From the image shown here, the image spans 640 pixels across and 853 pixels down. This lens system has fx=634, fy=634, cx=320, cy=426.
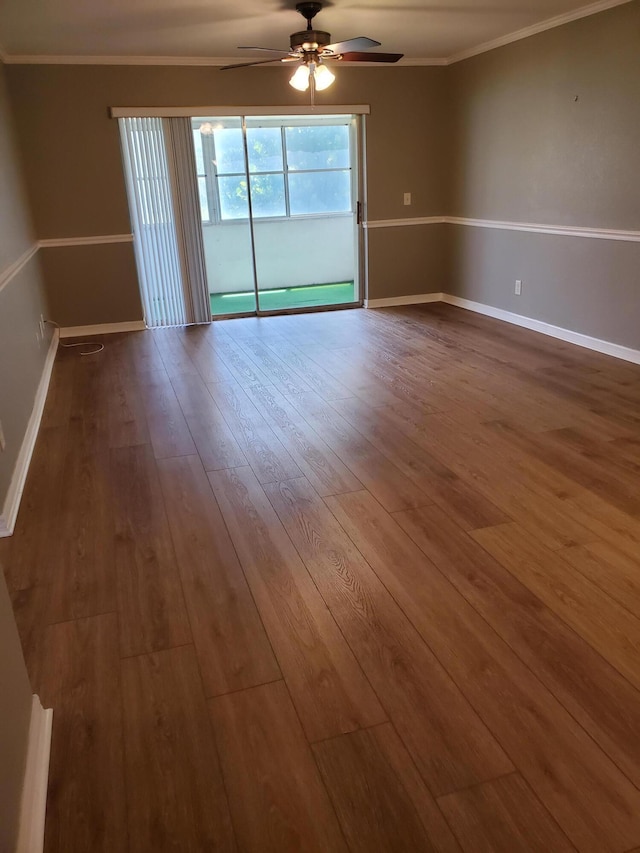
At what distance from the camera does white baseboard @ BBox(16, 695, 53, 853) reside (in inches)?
51.6

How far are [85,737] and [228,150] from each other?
25.0ft

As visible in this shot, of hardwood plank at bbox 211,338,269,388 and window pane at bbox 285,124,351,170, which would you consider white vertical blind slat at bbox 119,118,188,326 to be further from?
window pane at bbox 285,124,351,170

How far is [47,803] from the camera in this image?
146 cm

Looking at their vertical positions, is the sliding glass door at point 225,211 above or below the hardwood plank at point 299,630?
above

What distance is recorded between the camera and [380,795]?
1464 mm

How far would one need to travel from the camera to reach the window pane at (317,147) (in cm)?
815

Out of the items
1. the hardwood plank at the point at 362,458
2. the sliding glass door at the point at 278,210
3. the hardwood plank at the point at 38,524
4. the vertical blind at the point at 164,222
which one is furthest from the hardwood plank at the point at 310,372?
the sliding glass door at the point at 278,210

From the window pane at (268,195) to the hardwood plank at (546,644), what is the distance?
692 centimetres

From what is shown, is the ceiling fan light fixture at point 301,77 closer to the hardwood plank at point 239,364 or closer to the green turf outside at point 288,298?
the hardwood plank at point 239,364

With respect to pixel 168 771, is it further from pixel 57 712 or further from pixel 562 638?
pixel 562 638

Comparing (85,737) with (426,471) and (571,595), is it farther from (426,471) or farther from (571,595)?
(426,471)

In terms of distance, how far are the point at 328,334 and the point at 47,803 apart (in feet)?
15.6

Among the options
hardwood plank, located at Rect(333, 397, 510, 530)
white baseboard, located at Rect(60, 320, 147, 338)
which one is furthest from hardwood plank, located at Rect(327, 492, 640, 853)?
white baseboard, located at Rect(60, 320, 147, 338)

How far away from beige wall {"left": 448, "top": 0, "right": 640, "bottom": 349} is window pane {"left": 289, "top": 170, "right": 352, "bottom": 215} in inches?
94.0
